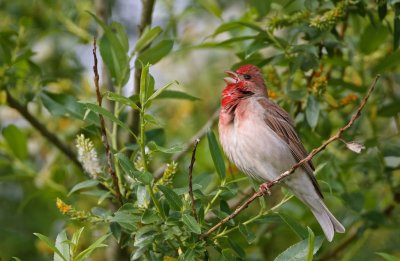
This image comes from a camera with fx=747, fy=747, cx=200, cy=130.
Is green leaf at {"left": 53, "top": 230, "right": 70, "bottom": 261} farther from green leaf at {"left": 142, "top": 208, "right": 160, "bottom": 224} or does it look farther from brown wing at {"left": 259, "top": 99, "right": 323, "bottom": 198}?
brown wing at {"left": 259, "top": 99, "right": 323, "bottom": 198}

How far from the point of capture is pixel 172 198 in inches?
128

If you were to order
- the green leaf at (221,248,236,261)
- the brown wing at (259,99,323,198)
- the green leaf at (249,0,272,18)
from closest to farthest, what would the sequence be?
1. the green leaf at (221,248,236,261)
2. the green leaf at (249,0,272,18)
3. the brown wing at (259,99,323,198)

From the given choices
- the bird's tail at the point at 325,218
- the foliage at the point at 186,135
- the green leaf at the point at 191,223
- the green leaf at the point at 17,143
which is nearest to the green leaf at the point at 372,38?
the foliage at the point at 186,135

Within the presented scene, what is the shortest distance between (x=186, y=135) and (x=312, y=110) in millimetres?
2009

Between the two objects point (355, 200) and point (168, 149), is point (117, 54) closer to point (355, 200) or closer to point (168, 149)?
point (168, 149)

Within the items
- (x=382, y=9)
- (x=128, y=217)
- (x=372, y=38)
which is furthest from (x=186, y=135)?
(x=128, y=217)

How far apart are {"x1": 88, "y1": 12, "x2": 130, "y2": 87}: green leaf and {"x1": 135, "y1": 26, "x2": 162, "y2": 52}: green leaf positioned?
0.25 feet

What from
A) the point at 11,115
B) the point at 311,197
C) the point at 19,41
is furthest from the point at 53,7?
the point at 311,197

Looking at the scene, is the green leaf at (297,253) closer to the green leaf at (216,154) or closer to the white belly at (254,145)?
the green leaf at (216,154)

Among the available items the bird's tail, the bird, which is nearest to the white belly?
the bird

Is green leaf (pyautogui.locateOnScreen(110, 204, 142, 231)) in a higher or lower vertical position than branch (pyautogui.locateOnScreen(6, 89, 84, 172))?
lower

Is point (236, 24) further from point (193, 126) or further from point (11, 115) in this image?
point (11, 115)

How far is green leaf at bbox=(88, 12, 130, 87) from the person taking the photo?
13.3 ft

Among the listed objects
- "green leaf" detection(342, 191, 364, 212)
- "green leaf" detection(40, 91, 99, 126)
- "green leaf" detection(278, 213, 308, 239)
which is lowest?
"green leaf" detection(342, 191, 364, 212)
